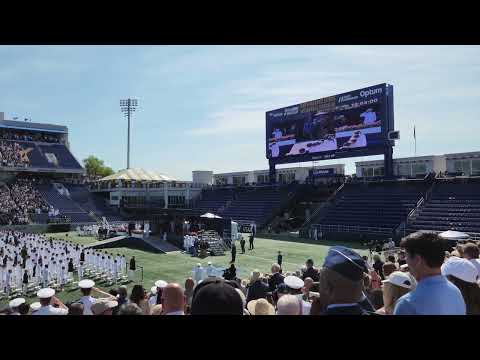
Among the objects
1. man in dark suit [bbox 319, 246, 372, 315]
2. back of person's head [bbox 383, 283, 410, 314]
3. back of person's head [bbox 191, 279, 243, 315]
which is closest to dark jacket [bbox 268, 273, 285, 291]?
back of person's head [bbox 383, 283, 410, 314]

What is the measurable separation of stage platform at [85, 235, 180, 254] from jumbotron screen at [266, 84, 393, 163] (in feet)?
61.9

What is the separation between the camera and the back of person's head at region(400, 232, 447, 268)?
320cm

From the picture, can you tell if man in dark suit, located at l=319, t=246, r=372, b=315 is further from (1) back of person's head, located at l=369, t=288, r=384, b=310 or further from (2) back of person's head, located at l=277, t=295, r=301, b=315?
(1) back of person's head, located at l=369, t=288, r=384, b=310

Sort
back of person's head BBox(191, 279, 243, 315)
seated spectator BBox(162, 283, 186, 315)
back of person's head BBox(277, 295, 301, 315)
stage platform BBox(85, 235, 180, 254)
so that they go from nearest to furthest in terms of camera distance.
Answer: back of person's head BBox(191, 279, 243, 315) → seated spectator BBox(162, 283, 186, 315) → back of person's head BBox(277, 295, 301, 315) → stage platform BBox(85, 235, 180, 254)

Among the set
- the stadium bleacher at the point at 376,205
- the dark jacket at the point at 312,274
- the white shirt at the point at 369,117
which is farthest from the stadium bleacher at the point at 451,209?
the dark jacket at the point at 312,274

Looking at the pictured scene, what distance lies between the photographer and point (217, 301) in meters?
2.74

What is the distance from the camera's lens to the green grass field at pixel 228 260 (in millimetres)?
18722

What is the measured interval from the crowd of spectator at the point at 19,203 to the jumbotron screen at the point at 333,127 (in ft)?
90.2

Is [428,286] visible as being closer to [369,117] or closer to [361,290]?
[361,290]

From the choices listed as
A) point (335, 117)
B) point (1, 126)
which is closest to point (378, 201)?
point (335, 117)

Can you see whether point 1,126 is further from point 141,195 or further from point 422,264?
point 422,264

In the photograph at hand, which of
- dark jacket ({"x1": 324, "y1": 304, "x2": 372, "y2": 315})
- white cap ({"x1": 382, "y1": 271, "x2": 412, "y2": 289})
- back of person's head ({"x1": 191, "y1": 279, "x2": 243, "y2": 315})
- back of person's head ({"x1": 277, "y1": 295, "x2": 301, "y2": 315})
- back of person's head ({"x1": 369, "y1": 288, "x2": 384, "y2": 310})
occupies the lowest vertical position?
back of person's head ({"x1": 369, "y1": 288, "x2": 384, "y2": 310})

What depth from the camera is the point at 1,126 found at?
6059 cm
